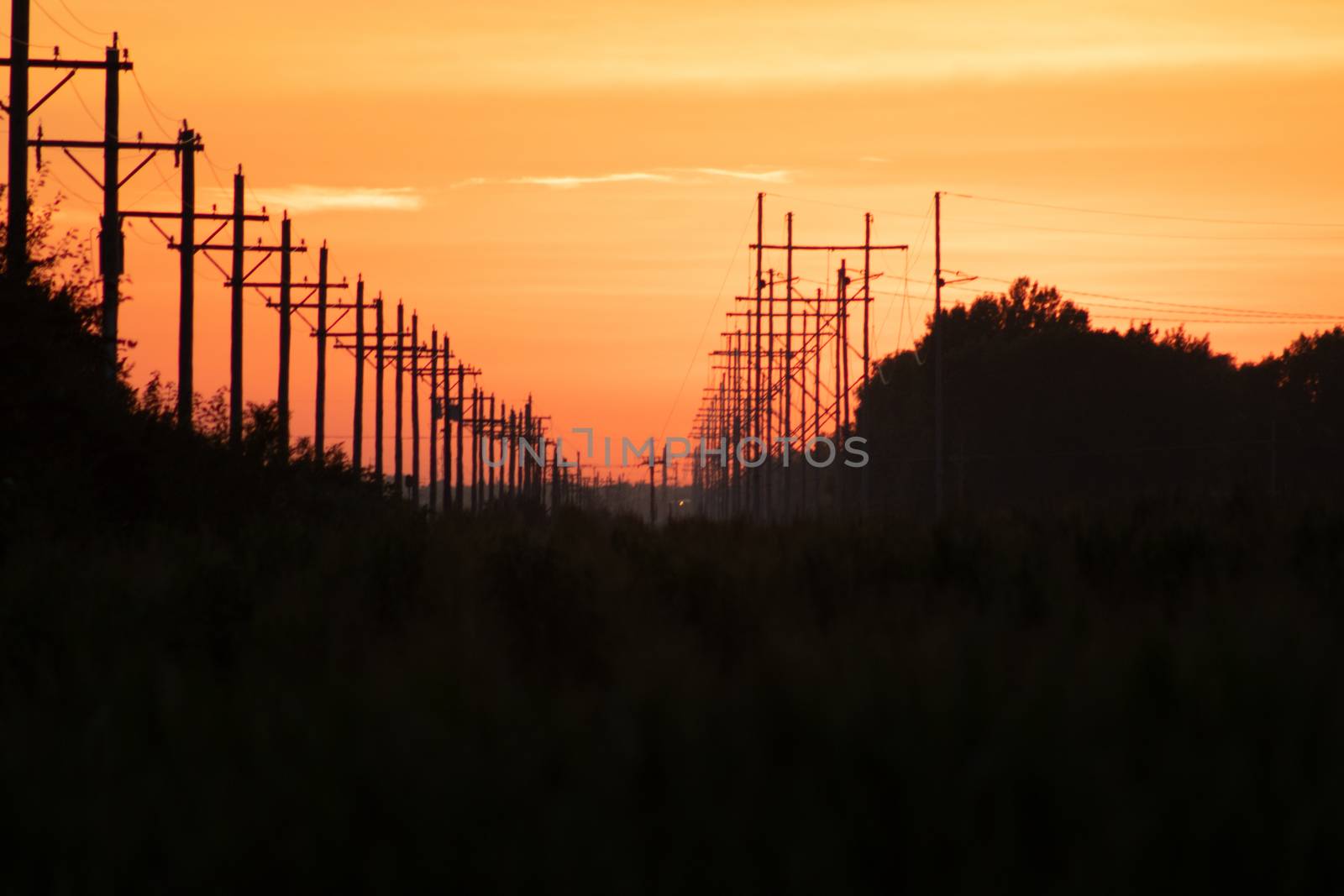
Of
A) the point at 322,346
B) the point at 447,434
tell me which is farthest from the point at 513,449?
the point at 322,346

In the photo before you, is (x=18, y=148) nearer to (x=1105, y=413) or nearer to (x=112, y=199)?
(x=112, y=199)

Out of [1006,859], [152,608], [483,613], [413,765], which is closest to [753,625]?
[483,613]

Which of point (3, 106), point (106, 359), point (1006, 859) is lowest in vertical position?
point (1006, 859)

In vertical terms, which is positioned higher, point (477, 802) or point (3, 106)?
point (3, 106)

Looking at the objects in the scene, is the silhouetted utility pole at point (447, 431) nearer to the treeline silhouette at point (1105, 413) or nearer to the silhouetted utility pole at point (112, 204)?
the treeline silhouette at point (1105, 413)

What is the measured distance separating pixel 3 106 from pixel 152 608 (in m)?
15.7

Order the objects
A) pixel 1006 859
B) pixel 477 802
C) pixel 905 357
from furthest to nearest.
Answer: pixel 905 357 → pixel 477 802 → pixel 1006 859

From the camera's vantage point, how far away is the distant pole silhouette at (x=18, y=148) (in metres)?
24.9

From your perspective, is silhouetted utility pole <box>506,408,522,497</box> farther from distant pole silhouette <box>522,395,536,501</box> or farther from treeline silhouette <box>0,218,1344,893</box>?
treeline silhouette <box>0,218,1344,893</box>

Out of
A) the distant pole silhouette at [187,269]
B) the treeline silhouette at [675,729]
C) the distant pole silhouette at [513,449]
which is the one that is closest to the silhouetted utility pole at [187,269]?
the distant pole silhouette at [187,269]

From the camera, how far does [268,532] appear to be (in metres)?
23.0

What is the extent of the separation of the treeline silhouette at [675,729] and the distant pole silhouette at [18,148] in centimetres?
780

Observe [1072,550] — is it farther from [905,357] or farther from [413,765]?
[905,357]

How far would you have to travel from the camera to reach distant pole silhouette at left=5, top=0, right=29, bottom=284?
24875 mm
